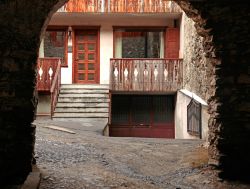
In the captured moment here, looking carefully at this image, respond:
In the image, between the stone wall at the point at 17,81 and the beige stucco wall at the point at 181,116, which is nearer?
the stone wall at the point at 17,81

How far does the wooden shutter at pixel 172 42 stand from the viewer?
54.0 ft

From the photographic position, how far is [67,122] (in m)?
12.5

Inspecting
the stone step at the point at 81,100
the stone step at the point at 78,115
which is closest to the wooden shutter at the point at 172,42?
the stone step at the point at 81,100

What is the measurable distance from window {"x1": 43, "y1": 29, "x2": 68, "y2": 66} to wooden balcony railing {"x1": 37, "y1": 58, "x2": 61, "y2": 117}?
1.85m

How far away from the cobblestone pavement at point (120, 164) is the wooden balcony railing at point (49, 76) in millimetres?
5711

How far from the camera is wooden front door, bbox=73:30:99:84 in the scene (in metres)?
17.0

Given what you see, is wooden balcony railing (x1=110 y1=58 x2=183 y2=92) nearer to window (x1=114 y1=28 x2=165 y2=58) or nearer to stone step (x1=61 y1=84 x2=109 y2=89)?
stone step (x1=61 y1=84 x2=109 y2=89)

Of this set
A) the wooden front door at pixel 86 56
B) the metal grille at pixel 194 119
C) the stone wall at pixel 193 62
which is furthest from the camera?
the wooden front door at pixel 86 56

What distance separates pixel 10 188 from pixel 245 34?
4006mm

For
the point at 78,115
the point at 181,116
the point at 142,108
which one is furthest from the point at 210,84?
the point at 142,108

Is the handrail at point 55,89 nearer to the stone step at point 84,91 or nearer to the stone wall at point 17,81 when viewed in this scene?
the stone step at point 84,91

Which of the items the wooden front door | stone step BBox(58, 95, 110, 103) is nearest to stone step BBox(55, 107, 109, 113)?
stone step BBox(58, 95, 110, 103)

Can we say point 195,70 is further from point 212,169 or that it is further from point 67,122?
point 212,169

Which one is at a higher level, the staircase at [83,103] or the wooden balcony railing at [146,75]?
the wooden balcony railing at [146,75]
